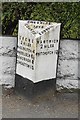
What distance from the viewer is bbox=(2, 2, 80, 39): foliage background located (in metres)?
5.12

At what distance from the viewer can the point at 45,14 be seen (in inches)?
202

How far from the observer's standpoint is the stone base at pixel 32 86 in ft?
15.8

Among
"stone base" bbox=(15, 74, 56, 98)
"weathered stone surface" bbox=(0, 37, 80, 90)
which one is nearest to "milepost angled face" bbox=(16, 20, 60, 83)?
"stone base" bbox=(15, 74, 56, 98)

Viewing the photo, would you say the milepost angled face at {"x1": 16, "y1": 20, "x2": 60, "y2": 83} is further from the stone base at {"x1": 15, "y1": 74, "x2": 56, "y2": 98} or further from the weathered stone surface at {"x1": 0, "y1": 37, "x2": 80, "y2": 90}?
the weathered stone surface at {"x1": 0, "y1": 37, "x2": 80, "y2": 90}

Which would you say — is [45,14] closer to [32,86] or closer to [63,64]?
[63,64]

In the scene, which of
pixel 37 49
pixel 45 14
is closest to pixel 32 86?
pixel 37 49

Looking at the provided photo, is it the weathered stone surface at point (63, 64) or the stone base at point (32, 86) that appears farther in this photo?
the weathered stone surface at point (63, 64)

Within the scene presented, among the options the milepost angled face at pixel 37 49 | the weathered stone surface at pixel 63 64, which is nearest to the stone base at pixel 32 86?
the milepost angled face at pixel 37 49

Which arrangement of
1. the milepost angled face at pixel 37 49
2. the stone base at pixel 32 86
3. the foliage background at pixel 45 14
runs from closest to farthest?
the milepost angled face at pixel 37 49 → the stone base at pixel 32 86 → the foliage background at pixel 45 14

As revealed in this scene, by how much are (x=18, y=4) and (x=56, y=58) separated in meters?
1.08

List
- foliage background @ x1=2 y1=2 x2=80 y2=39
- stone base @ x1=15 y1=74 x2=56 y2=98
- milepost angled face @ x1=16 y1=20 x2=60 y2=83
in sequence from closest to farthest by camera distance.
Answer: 1. milepost angled face @ x1=16 y1=20 x2=60 y2=83
2. stone base @ x1=15 y1=74 x2=56 y2=98
3. foliage background @ x1=2 y1=2 x2=80 y2=39

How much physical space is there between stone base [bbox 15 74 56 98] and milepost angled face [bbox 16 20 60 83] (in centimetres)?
7

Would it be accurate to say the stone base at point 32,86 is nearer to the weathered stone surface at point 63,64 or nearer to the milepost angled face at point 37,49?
the milepost angled face at point 37,49

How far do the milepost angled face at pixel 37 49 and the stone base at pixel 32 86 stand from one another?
7 centimetres
